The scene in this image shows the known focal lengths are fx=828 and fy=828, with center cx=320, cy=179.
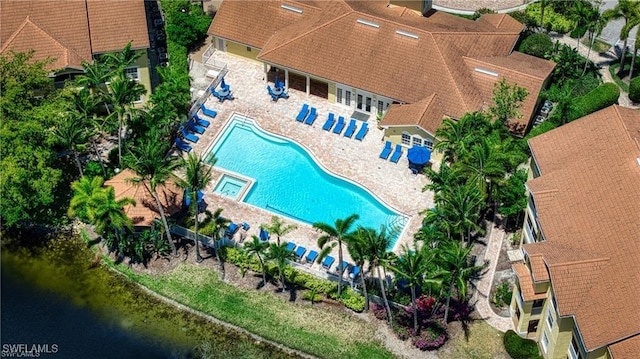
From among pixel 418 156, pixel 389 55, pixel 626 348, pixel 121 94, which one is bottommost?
pixel 418 156

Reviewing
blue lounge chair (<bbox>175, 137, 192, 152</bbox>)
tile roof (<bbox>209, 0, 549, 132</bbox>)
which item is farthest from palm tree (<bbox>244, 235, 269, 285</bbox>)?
tile roof (<bbox>209, 0, 549, 132</bbox>)

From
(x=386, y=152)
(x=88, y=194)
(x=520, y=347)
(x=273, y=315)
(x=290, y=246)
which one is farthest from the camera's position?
(x=386, y=152)

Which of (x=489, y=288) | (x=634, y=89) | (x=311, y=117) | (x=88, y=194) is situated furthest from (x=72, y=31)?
(x=634, y=89)

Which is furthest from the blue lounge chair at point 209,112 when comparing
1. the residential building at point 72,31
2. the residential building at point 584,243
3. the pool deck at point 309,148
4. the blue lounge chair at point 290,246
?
the residential building at point 584,243

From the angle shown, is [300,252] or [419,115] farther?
[419,115]

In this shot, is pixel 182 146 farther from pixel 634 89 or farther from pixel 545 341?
pixel 634 89

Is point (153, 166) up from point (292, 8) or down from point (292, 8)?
down

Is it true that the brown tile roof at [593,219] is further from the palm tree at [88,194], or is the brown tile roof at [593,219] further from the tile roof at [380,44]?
the palm tree at [88,194]
